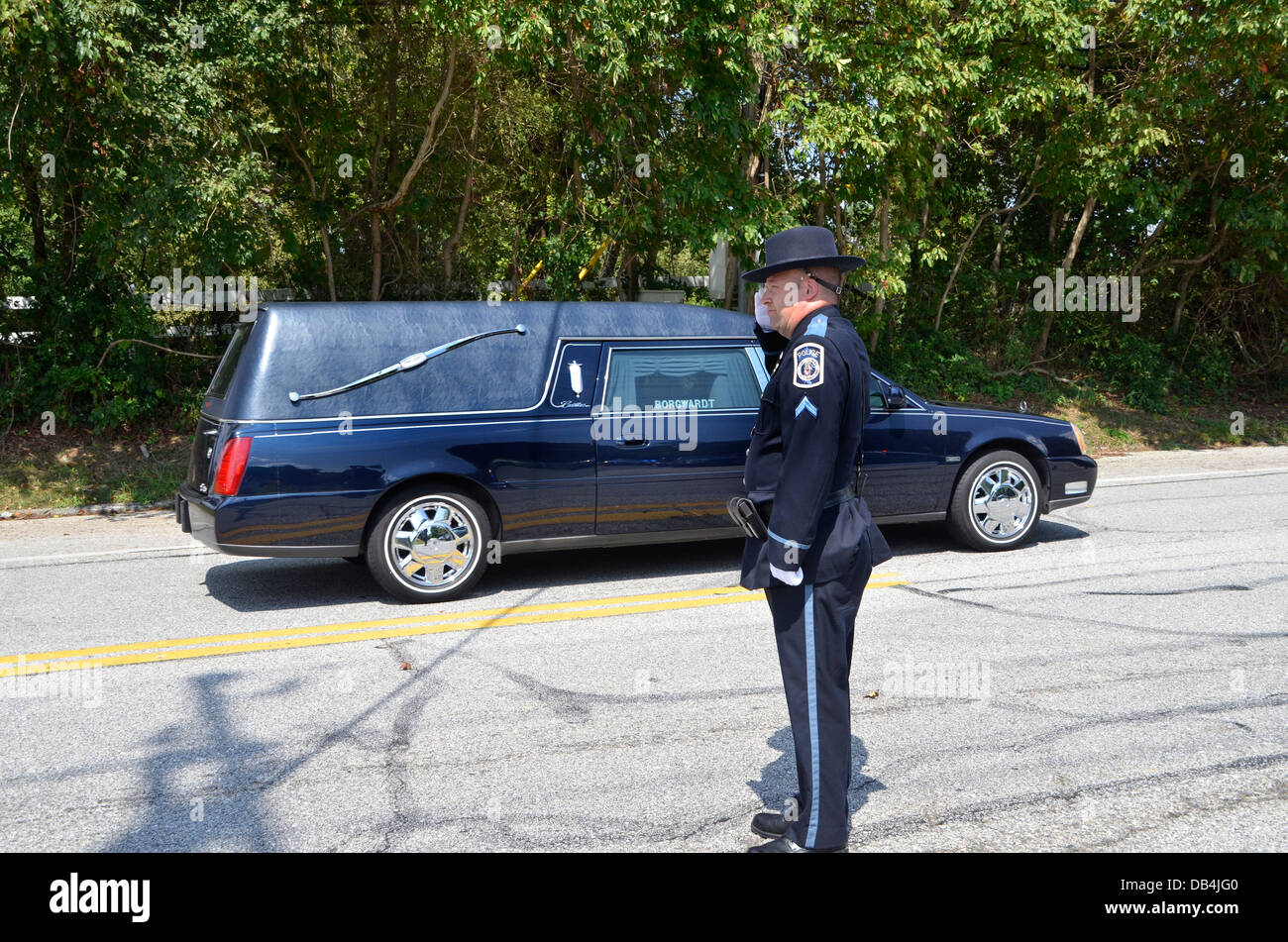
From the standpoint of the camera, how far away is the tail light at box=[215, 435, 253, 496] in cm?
641

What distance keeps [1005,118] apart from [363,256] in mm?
9144

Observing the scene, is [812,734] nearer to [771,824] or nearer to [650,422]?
[771,824]

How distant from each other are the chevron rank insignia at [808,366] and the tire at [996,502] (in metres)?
4.97

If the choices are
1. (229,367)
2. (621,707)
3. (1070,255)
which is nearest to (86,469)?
(229,367)

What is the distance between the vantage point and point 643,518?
7.24 metres

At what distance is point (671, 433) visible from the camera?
23.9ft

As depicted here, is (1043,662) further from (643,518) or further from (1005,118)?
(1005,118)

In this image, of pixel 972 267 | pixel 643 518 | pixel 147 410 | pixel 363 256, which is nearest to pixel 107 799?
pixel 643 518

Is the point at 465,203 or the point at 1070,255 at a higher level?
the point at 465,203

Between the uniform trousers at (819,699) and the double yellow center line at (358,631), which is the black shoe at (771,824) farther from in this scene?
the double yellow center line at (358,631)
